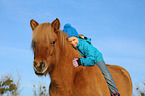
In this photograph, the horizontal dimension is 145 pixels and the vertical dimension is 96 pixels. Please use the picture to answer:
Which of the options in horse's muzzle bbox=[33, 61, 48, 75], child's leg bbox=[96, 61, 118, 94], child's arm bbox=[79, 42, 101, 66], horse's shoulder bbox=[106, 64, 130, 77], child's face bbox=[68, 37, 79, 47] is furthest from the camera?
horse's shoulder bbox=[106, 64, 130, 77]

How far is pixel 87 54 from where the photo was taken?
16.8 feet

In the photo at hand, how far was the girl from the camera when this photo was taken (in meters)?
4.93

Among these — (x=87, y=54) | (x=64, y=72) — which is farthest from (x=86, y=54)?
(x=64, y=72)

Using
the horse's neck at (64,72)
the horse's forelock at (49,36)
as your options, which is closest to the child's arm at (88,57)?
the horse's neck at (64,72)

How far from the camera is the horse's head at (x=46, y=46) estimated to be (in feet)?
13.5

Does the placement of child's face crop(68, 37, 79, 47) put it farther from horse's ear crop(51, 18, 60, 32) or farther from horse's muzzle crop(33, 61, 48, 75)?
horse's muzzle crop(33, 61, 48, 75)

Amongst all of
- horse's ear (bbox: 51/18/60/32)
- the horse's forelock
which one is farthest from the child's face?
horse's ear (bbox: 51/18/60/32)

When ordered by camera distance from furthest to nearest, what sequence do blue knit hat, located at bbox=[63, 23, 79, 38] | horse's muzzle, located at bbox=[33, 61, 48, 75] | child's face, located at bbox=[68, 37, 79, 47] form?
blue knit hat, located at bbox=[63, 23, 79, 38] < child's face, located at bbox=[68, 37, 79, 47] < horse's muzzle, located at bbox=[33, 61, 48, 75]

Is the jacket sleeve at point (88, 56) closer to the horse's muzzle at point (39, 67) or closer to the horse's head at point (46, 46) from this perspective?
the horse's head at point (46, 46)

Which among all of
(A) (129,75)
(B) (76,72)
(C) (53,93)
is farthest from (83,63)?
(A) (129,75)

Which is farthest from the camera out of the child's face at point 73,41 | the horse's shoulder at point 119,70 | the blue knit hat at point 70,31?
the horse's shoulder at point 119,70

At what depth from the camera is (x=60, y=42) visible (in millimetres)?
4723

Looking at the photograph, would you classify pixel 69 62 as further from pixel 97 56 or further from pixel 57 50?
pixel 97 56

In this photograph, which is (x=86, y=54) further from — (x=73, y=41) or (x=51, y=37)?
(x=51, y=37)
